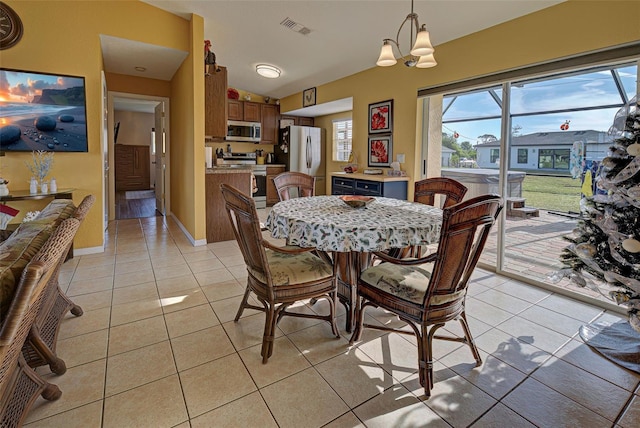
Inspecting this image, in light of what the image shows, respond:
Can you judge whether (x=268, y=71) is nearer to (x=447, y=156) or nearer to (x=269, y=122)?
(x=269, y=122)

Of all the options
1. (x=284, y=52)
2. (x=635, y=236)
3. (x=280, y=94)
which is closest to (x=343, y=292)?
(x=635, y=236)

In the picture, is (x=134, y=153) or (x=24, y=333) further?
(x=134, y=153)

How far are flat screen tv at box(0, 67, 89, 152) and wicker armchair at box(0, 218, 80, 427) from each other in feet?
9.57

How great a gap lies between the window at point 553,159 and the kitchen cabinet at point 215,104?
3.78 metres

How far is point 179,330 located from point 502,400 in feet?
6.29

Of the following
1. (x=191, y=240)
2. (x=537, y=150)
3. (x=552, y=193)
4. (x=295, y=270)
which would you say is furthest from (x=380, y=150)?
(x=295, y=270)

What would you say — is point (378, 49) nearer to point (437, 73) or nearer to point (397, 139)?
point (437, 73)

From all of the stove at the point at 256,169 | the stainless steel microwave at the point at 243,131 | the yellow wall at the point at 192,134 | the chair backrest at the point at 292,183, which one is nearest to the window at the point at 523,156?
the chair backrest at the point at 292,183

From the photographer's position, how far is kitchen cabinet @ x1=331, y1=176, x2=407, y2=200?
4305 millimetres

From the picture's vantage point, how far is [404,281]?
69.7 inches

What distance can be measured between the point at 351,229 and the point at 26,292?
127cm

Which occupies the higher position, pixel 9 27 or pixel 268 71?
pixel 268 71

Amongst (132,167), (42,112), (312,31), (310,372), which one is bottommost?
(310,372)

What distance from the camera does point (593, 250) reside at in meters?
2.09
